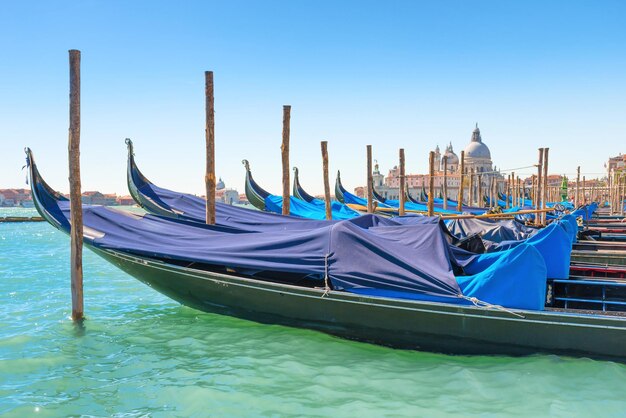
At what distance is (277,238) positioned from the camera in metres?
5.28

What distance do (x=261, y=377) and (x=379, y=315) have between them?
1.14m

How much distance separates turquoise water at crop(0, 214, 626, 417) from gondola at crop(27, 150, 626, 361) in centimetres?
12

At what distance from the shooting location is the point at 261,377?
4.29m

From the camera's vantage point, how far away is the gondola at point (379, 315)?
4.24 meters

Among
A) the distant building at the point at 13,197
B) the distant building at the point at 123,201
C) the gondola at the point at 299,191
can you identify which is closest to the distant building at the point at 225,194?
the distant building at the point at 123,201

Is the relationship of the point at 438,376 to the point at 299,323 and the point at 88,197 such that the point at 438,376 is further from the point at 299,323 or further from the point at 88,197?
the point at 88,197

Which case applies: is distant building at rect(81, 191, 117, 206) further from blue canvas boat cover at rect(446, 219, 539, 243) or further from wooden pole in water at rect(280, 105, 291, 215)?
blue canvas boat cover at rect(446, 219, 539, 243)

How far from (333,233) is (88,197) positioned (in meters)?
92.2

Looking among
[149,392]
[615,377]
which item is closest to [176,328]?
[149,392]

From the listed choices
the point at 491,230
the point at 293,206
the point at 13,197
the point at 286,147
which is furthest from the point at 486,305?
the point at 13,197

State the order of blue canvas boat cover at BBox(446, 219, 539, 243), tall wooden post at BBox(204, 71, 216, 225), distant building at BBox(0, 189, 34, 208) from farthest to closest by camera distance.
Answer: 1. distant building at BBox(0, 189, 34, 208)
2. blue canvas boat cover at BBox(446, 219, 539, 243)
3. tall wooden post at BBox(204, 71, 216, 225)

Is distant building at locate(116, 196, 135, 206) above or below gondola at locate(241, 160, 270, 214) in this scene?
below

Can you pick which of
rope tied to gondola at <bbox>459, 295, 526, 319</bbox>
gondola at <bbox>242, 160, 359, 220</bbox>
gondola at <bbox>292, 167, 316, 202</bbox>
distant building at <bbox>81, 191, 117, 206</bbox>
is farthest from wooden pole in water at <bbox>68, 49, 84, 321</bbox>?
distant building at <bbox>81, 191, 117, 206</bbox>

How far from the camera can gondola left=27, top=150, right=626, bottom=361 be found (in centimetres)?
424
